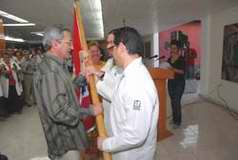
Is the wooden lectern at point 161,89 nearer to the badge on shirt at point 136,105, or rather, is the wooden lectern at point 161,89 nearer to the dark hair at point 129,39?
the dark hair at point 129,39

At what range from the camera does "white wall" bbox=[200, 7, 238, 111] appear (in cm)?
552

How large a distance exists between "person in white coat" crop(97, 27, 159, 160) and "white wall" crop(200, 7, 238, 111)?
466 centimetres

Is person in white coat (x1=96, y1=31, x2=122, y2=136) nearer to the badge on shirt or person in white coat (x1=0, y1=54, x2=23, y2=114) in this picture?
the badge on shirt

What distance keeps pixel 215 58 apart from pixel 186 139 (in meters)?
3.29

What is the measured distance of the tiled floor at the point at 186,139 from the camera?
3243 mm

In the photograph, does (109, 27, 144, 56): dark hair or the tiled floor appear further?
the tiled floor

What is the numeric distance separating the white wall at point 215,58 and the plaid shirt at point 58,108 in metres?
4.64

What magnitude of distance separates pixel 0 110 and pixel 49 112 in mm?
4317

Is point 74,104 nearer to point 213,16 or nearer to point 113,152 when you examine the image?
point 113,152

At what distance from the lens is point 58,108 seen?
4.92ft

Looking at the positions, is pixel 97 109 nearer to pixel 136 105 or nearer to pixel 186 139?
pixel 136 105

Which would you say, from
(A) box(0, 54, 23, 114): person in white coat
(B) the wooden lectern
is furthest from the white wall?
(A) box(0, 54, 23, 114): person in white coat

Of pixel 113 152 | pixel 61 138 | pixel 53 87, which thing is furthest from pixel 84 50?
pixel 113 152

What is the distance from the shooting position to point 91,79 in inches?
66.7
